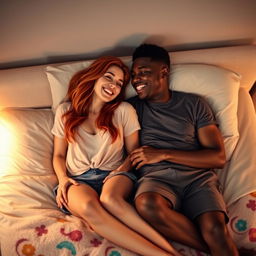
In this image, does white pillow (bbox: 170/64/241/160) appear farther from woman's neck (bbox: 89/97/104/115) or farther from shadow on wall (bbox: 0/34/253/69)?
woman's neck (bbox: 89/97/104/115)

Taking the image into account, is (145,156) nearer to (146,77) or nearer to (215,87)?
(146,77)

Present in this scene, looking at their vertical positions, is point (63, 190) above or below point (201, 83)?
below

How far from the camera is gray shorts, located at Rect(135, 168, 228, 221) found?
1.29 meters

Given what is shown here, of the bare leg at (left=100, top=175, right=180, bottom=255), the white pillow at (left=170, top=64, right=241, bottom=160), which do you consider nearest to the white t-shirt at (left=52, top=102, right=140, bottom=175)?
the bare leg at (left=100, top=175, right=180, bottom=255)

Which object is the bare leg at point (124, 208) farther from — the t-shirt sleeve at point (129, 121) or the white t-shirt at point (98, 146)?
the t-shirt sleeve at point (129, 121)

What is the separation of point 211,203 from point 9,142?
40.2 inches

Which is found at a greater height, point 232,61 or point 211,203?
point 232,61

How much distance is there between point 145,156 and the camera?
1.43 m

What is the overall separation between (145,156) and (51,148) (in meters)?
0.51

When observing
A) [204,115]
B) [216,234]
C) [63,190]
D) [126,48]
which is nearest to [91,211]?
[63,190]

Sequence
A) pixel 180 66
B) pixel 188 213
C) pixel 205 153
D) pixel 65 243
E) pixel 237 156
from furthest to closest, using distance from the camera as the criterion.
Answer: pixel 180 66 → pixel 237 156 → pixel 205 153 → pixel 188 213 → pixel 65 243

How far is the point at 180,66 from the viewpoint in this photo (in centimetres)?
165

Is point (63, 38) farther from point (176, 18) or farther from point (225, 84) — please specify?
point (225, 84)

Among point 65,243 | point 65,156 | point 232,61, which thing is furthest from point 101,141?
point 232,61
